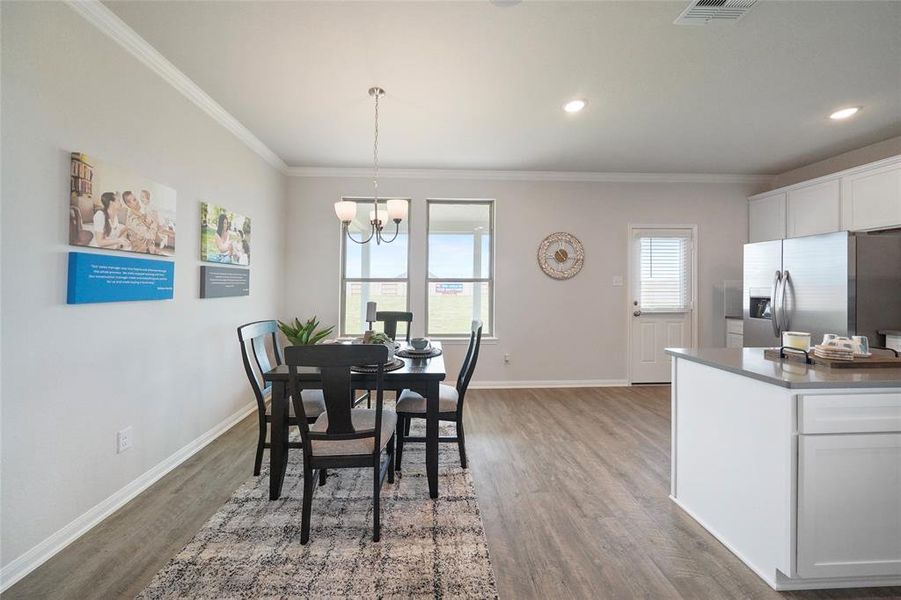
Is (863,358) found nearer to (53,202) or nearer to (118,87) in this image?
(53,202)

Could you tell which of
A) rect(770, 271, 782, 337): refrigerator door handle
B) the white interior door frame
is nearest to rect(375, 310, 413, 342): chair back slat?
the white interior door frame

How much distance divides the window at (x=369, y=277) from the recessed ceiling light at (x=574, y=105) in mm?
2376

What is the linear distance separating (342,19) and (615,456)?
131 inches

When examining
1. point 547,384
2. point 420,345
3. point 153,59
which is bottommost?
point 547,384

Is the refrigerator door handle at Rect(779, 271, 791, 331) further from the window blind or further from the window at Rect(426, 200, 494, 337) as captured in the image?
the window at Rect(426, 200, 494, 337)

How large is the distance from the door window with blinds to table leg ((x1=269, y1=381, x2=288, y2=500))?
4356mm

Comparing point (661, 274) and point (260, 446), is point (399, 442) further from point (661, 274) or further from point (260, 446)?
point (661, 274)

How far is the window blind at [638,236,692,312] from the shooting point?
15.7ft

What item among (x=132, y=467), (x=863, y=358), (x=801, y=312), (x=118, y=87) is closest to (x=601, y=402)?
(x=801, y=312)

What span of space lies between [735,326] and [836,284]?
5.24 feet

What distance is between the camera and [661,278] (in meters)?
4.79

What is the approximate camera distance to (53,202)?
1702 millimetres

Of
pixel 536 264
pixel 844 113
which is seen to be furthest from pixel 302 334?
pixel 844 113

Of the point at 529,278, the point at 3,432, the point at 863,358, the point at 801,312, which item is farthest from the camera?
the point at 529,278
